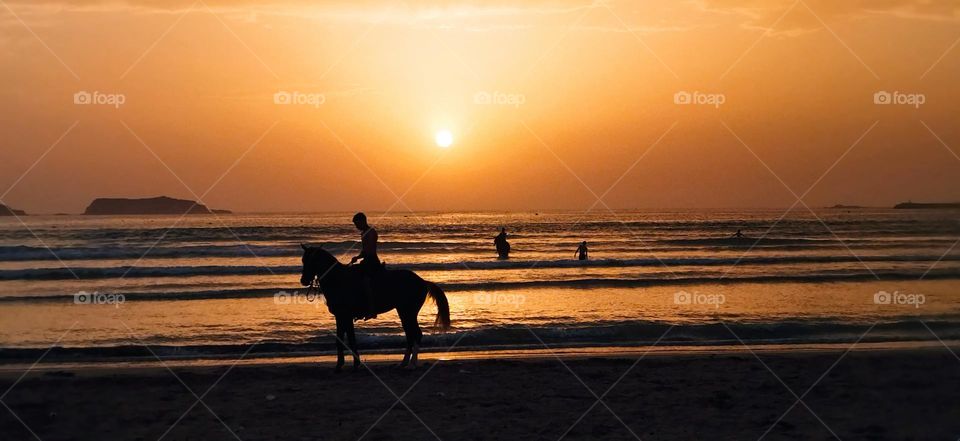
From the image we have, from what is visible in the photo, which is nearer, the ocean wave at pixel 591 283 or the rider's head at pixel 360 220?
the rider's head at pixel 360 220

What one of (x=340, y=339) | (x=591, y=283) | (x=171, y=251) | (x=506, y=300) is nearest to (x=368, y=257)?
(x=340, y=339)

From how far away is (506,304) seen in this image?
2292 centimetres

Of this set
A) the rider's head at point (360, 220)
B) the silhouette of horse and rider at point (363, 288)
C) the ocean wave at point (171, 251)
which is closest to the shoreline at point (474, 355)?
the silhouette of horse and rider at point (363, 288)

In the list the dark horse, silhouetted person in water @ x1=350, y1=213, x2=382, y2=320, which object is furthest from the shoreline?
silhouetted person in water @ x1=350, y1=213, x2=382, y2=320

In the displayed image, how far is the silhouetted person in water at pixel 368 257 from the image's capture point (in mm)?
12094

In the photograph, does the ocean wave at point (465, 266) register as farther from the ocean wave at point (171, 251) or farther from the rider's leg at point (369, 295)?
the rider's leg at point (369, 295)

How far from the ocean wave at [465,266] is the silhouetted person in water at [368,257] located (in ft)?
76.6

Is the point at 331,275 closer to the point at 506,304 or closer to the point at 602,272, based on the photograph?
the point at 506,304

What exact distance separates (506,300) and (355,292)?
468 inches

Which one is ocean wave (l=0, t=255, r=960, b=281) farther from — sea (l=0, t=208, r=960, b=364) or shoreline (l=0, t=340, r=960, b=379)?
shoreline (l=0, t=340, r=960, b=379)

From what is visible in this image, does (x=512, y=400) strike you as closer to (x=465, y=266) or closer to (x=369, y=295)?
(x=369, y=295)

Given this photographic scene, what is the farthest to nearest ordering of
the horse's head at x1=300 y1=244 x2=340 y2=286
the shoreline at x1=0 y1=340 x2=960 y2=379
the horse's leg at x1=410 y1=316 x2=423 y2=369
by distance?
the shoreline at x1=0 y1=340 x2=960 y2=379 → the horse's leg at x1=410 y1=316 x2=423 y2=369 → the horse's head at x1=300 y1=244 x2=340 y2=286

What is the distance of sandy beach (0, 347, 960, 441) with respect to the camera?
905 cm

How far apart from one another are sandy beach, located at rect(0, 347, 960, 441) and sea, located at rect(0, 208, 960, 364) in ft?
9.28
